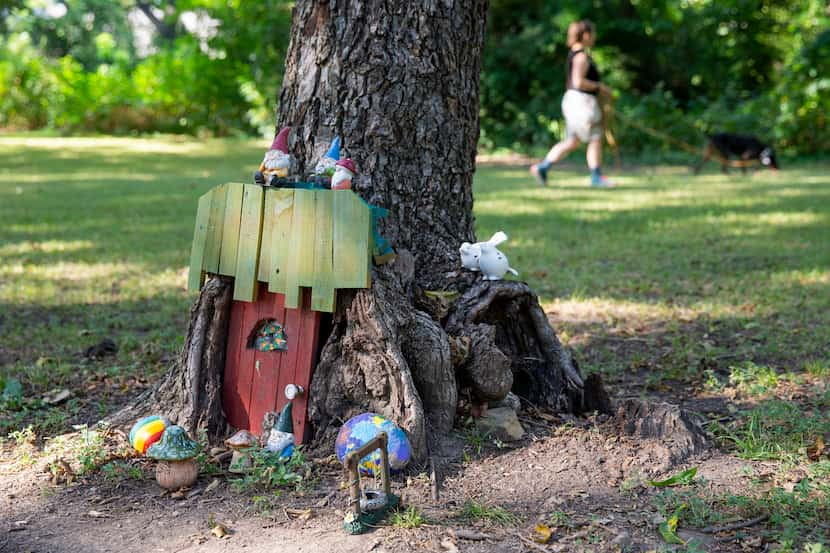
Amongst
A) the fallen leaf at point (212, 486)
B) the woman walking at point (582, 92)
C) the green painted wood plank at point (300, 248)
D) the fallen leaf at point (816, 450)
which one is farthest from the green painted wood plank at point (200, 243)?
the woman walking at point (582, 92)

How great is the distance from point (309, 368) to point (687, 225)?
6.83 meters

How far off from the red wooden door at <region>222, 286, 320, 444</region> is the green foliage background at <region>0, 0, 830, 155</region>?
12.6 meters

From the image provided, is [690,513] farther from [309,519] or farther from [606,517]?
[309,519]

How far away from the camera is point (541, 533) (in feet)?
8.68

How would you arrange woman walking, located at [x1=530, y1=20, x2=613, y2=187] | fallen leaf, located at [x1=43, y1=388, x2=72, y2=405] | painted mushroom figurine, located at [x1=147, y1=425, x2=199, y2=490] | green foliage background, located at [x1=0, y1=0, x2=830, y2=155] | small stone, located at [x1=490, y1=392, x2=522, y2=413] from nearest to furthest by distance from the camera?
painted mushroom figurine, located at [x1=147, y1=425, x2=199, y2=490]
small stone, located at [x1=490, y1=392, x2=522, y2=413]
fallen leaf, located at [x1=43, y1=388, x2=72, y2=405]
woman walking, located at [x1=530, y1=20, x2=613, y2=187]
green foliage background, located at [x1=0, y1=0, x2=830, y2=155]

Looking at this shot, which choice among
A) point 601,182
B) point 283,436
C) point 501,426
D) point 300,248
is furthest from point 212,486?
point 601,182

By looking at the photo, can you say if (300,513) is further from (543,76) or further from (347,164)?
(543,76)

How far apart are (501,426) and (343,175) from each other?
3.72 feet

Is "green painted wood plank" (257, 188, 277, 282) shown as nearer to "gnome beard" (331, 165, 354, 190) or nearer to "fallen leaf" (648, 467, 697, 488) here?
"gnome beard" (331, 165, 354, 190)

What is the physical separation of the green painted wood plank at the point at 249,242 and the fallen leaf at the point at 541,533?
1.33 metres

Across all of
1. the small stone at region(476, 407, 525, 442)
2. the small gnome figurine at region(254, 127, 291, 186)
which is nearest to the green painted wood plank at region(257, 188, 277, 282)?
the small gnome figurine at region(254, 127, 291, 186)

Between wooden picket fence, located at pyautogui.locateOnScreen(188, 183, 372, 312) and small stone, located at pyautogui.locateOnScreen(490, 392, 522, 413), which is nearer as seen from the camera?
wooden picket fence, located at pyautogui.locateOnScreen(188, 183, 372, 312)

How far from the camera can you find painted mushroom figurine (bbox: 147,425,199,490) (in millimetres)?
2951

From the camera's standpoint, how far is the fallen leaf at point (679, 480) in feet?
9.83
